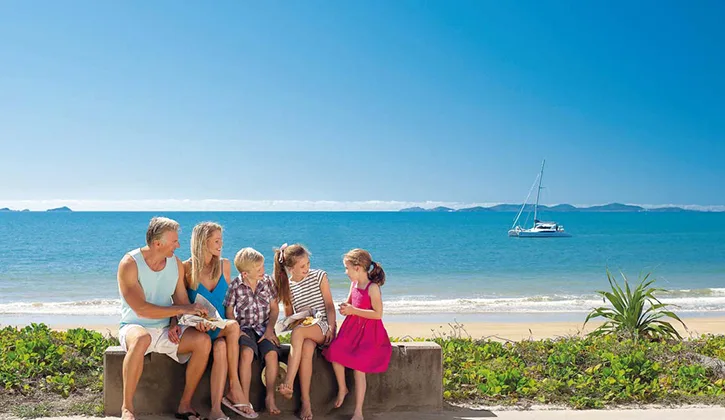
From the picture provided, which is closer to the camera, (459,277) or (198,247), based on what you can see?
(198,247)

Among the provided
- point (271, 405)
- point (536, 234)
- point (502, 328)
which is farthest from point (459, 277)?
point (536, 234)

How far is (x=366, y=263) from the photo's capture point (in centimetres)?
472

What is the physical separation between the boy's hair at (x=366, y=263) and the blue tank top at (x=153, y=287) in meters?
1.17

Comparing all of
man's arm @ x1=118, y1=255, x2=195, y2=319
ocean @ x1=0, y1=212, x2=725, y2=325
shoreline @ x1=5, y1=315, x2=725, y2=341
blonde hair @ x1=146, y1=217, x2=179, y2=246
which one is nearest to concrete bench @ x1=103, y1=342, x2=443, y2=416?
man's arm @ x1=118, y1=255, x2=195, y2=319

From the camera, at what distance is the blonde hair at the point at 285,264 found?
4730 mm

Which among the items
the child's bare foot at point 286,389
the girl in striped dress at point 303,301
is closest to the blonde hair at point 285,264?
the girl in striped dress at point 303,301

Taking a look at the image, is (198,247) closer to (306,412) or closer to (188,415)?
(188,415)

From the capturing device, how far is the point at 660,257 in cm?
4234

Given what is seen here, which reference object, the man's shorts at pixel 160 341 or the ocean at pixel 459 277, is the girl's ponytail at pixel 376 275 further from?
the ocean at pixel 459 277

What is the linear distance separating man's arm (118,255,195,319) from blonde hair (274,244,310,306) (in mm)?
690

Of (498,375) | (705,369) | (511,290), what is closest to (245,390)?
(498,375)

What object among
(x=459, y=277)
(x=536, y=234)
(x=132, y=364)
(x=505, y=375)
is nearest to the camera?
(x=132, y=364)

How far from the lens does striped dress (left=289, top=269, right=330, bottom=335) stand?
4.76 metres

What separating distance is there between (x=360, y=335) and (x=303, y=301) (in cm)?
47
